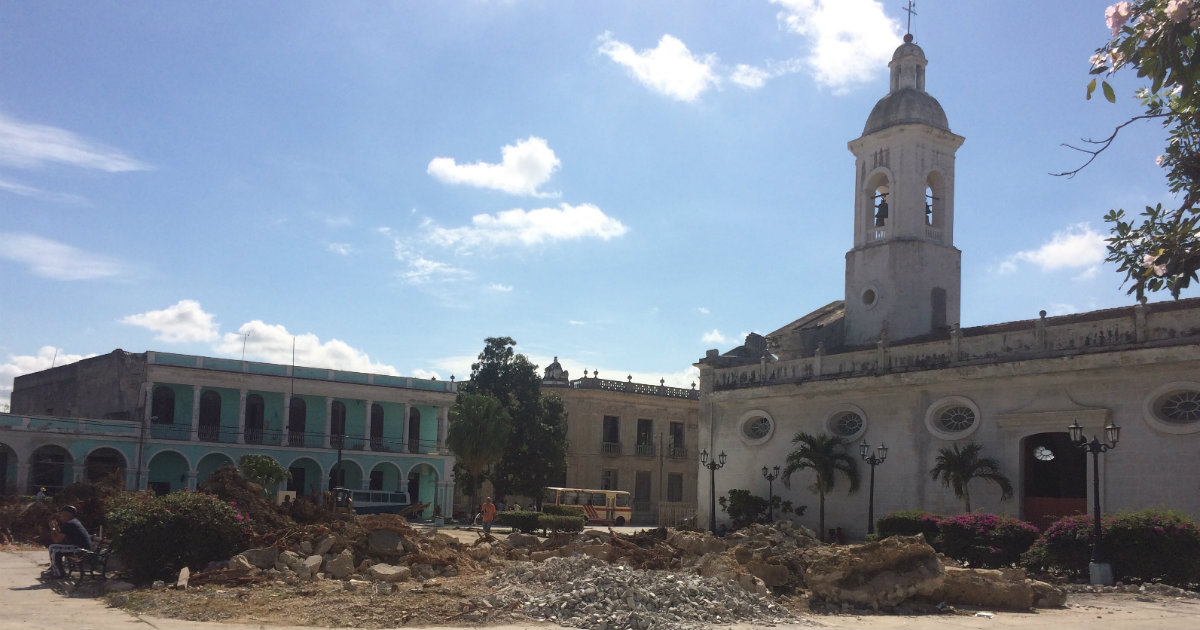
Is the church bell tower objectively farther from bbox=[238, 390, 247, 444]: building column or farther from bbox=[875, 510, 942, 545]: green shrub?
bbox=[238, 390, 247, 444]: building column

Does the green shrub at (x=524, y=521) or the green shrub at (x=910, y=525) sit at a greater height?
the green shrub at (x=910, y=525)

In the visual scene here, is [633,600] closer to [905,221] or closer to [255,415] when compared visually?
[905,221]

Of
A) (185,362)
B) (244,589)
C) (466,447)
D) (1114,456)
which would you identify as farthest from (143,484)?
(1114,456)

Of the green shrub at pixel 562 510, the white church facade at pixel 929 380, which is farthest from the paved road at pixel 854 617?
the green shrub at pixel 562 510

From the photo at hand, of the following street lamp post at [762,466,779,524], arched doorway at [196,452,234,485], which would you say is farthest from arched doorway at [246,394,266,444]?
street lamp post at [762,466,779,524]

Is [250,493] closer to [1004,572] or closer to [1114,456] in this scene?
[1004,572]

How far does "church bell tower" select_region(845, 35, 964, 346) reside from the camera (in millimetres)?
32125

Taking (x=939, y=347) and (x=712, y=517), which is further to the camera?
(x=712, y=517)

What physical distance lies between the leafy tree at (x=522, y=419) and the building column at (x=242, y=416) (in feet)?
34.4

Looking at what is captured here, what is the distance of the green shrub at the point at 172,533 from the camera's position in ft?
47.1

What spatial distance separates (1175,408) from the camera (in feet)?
73.2

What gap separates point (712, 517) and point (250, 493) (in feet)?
58.5

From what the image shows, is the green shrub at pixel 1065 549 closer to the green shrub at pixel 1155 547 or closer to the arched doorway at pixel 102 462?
the green shrub at pixel 1155 547

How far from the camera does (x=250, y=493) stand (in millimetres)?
17375
